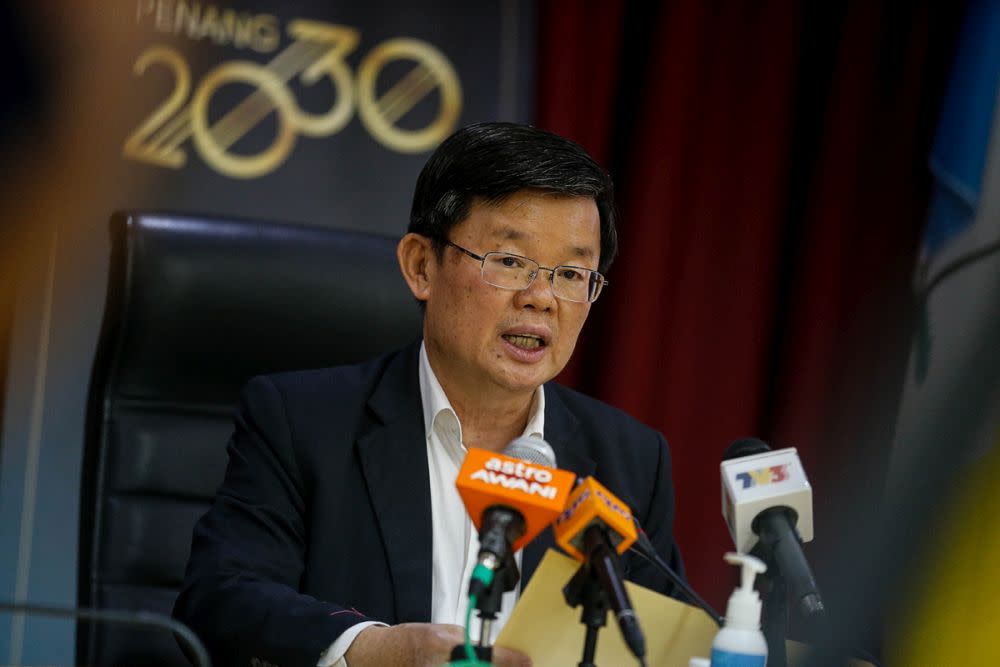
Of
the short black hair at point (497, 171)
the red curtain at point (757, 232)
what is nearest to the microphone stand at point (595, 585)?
the short black hair at point (497, 171)

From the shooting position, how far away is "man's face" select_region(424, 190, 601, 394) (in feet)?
5.98

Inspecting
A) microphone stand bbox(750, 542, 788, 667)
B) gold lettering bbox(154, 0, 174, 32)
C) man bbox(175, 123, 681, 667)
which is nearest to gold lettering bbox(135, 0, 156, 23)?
gold lettering bbox(154, 0, 174, 32)

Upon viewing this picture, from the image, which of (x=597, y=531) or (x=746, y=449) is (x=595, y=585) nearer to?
(x=597, y=531)

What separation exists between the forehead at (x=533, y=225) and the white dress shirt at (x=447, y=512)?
283 mm

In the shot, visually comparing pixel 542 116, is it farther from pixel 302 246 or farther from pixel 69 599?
pixel 69 599

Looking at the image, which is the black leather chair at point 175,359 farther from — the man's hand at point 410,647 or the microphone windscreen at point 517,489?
the microphone windscreen at point 517,489

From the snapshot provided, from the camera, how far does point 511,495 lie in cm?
105

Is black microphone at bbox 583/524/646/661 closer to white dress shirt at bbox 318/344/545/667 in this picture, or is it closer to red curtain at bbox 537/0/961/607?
white dress shirt at bbox 318/344/545/667

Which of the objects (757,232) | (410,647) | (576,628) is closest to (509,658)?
(576,628)

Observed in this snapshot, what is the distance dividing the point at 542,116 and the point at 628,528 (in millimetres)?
2121

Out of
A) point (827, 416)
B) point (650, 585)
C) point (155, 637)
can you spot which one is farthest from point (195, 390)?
point (827, 416)

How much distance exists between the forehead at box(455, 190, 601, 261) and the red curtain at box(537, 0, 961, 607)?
50.0 inches

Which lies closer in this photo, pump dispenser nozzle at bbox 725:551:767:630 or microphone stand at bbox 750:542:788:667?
pump dispenser nozzle at bbox 725:551:767:630

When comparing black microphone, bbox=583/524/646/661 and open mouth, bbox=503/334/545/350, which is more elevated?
open mouth, bbox=503/334/545/350
